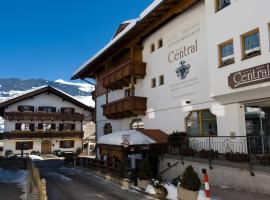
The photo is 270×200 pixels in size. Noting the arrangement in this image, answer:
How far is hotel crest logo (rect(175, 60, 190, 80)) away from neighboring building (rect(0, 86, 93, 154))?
114 feet

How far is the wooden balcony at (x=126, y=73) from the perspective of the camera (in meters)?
23.2

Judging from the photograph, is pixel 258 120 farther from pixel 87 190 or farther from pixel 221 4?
pixel 87 190

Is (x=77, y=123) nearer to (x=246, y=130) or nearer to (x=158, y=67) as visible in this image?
(x=158, y=67)

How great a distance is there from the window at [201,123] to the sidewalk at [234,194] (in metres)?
4.50

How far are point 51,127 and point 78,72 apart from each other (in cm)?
2124

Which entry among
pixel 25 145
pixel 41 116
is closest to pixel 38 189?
pixel 41 116

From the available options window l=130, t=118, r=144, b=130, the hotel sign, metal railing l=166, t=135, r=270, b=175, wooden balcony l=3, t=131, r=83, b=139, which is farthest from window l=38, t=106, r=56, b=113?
the hotel sign

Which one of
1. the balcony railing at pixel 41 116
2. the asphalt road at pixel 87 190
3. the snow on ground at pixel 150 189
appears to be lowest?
the asphalt road at pixel 87 190

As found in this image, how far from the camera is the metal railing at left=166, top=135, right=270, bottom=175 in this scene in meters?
13.1

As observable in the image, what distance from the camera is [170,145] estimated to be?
61.0 ft

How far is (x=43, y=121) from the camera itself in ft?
166

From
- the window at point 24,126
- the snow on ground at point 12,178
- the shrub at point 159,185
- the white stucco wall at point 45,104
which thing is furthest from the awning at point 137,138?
the white stucco wall at point 45,104

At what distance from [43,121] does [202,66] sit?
127 feet

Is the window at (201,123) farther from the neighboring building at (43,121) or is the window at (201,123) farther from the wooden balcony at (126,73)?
the neighboring building at (43,121)
